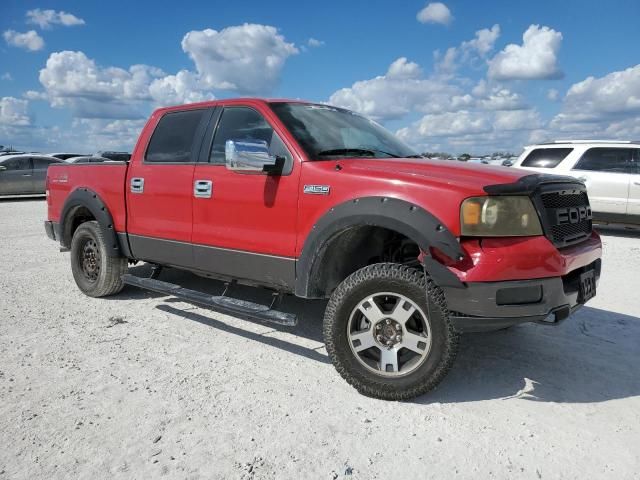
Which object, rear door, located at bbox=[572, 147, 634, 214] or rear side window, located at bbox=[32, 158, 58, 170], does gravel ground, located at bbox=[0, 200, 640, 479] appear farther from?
rear side window, located at bbox=[32, 158, 58, 170]

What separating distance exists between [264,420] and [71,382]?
139 centimetres

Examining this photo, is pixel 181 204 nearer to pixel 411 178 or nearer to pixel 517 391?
pixel 411 178

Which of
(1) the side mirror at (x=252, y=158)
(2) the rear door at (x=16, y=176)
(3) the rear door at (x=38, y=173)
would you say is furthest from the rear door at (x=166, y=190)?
(3) the rear door at (x=38, y=173)

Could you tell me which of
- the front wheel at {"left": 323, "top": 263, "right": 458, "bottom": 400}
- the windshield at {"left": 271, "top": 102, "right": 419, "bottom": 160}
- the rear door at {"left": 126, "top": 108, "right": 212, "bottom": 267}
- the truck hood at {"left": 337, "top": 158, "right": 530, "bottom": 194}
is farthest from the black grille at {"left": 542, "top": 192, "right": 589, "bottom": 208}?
the rear door at {"left": 126, "top": 108, "right": 212, "bottom": 267}

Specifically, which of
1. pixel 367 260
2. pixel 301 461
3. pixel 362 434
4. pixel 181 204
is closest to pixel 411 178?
pixel 367 260

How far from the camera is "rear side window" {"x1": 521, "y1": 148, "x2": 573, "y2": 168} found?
10.3m

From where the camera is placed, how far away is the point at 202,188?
13.8ft

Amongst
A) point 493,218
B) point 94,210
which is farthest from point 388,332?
point 94,210

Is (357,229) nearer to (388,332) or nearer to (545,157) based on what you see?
(388,332)

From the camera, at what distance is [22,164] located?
58.4 feet

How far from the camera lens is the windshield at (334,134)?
380cm

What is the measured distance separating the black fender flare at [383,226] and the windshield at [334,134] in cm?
57

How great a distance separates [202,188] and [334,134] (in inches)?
44.7

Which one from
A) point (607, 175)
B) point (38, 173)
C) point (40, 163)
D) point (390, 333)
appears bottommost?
point (390, 333)
